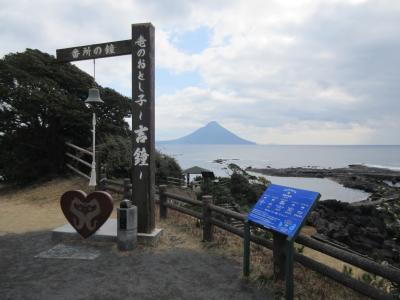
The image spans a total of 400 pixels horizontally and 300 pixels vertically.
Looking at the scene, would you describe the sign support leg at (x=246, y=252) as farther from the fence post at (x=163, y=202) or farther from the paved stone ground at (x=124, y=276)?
the fence post at (x=163, y=202)

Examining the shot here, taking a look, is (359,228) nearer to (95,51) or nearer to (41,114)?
(41,114)

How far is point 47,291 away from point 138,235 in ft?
7.57

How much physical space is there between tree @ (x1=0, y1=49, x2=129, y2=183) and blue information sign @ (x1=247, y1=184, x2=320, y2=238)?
427 inches

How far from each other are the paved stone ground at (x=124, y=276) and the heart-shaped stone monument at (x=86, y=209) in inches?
17.4

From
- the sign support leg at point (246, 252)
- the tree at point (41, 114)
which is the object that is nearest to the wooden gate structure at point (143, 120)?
the sign support leg at point (246, 252)

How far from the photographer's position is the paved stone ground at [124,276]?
4613mm

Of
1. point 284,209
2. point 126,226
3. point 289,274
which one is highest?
point 284,209

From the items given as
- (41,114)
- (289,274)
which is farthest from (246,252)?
(41,114)

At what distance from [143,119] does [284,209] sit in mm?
3414

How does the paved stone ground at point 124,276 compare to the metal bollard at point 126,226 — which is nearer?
the paved stone ground at point 124,276

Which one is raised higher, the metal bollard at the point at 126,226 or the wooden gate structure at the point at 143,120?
the wooden gate structure at the point at 143,120

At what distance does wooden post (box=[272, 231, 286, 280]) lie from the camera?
191 inches

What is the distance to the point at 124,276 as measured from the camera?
5.20m

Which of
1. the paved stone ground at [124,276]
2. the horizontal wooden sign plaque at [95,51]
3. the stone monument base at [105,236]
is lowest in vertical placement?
the paved stone ground at [124,276]
